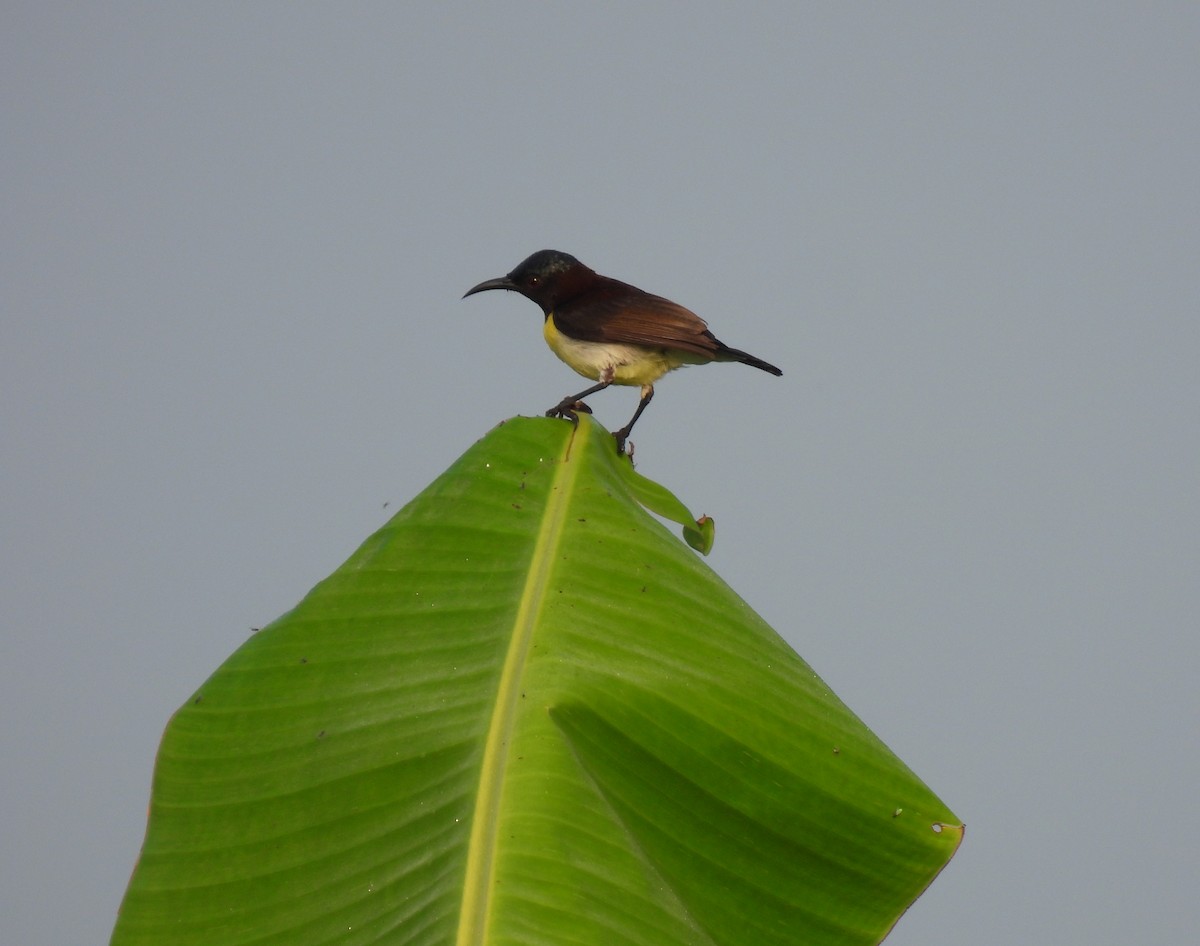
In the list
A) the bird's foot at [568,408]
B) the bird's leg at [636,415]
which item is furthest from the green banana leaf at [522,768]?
the bird's leg at [636,415]

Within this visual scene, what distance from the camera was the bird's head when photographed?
160 inches

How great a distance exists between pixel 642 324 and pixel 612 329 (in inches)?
3.8

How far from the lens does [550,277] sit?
4.11 metres

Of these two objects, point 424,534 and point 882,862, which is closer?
point 882,862

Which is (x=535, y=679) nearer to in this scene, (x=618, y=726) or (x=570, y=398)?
(x=618, y=726)

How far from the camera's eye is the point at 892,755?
2.21m

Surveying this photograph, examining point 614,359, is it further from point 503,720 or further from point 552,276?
point 503,720

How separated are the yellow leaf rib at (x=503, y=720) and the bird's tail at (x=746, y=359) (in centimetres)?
139

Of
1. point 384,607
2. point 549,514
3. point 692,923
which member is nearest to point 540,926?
point 692,923

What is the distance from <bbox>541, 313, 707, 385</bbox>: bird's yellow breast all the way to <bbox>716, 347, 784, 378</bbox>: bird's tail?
133 mm

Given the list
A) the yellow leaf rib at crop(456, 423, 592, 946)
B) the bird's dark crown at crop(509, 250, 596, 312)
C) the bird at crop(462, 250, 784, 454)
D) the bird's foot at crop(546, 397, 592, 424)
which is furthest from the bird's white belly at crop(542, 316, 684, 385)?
the yellow leaf rib at crop(456, 423, 592, 946)

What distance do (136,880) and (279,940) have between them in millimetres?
268

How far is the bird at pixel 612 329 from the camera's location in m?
3.71

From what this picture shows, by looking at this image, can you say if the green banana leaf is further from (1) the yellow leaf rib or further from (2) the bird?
(2) the bird
